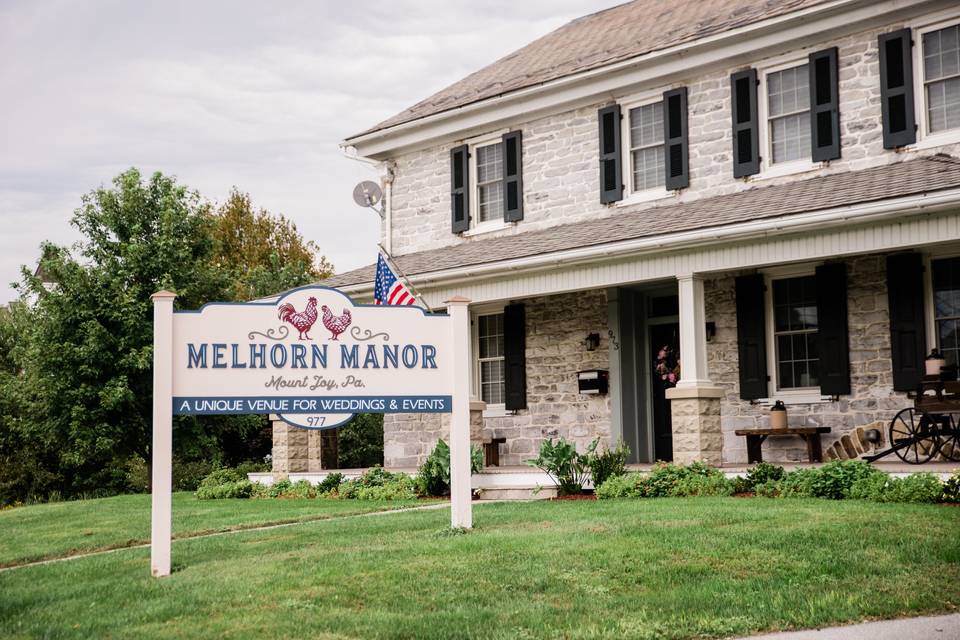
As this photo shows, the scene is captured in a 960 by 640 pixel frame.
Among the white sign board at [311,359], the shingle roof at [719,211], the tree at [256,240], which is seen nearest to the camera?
the white sign board at [311,359]

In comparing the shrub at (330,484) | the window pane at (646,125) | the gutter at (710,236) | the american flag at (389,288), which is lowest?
the shrub at (330,484)

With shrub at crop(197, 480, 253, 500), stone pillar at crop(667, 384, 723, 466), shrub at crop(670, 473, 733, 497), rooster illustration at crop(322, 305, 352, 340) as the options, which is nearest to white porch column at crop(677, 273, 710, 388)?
stone pillar at crop(667, 384, 723, 466)

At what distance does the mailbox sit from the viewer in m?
15.9

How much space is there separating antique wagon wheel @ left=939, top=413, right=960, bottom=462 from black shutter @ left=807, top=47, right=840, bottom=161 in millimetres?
3724

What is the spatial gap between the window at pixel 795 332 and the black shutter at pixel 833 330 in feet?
0.92

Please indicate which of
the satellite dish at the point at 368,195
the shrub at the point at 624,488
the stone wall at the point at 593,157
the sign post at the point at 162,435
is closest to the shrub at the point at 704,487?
the shrub at the point at 624,488

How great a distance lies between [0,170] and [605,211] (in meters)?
16.8

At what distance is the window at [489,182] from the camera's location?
17781mm

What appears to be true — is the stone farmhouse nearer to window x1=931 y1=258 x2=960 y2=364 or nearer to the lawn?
window x1=931 y1=258 x2=960 y2=364

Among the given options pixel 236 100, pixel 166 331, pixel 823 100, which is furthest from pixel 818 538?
pixel 236 100

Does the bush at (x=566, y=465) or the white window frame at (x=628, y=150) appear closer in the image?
the bush at (x=566, y=465)

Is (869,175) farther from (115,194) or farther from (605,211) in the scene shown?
(115,194)

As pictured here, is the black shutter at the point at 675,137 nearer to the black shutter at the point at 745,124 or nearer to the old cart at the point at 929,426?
the black shutter at the point at 745,124

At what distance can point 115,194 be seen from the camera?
22859mm
